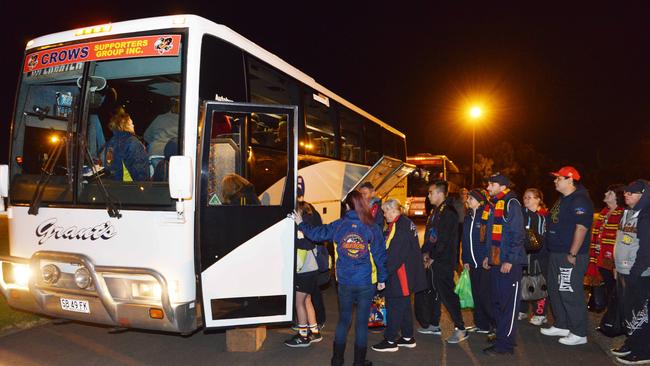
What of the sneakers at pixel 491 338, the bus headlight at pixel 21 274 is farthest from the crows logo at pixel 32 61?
the sneakers at pixel 491 338

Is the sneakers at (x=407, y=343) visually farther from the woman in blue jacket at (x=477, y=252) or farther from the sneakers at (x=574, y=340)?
the sneakers at (x=574, y=340)

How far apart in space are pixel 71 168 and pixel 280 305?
240 centimetres

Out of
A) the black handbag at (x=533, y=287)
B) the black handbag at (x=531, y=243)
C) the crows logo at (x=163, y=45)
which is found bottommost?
the black handbag at (x=533, y=287)

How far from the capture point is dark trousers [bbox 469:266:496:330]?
577cm

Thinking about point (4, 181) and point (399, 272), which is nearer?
point (4, 181)

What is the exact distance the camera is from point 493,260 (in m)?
5.37

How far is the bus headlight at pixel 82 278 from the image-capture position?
4457 millimetres

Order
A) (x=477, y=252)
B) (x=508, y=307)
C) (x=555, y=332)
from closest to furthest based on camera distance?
(x=508, y=307) → (x=477, y=252) → (x=555, y=332)

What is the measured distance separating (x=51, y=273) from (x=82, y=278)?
0.37 m

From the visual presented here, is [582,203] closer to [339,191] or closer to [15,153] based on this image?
[339,191]

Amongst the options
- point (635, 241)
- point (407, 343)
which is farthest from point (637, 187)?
point (407, 343)

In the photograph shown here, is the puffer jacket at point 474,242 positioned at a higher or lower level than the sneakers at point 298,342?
higher

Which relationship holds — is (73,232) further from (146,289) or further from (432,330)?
(432,330)

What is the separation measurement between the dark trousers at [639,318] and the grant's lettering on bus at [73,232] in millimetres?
5278
